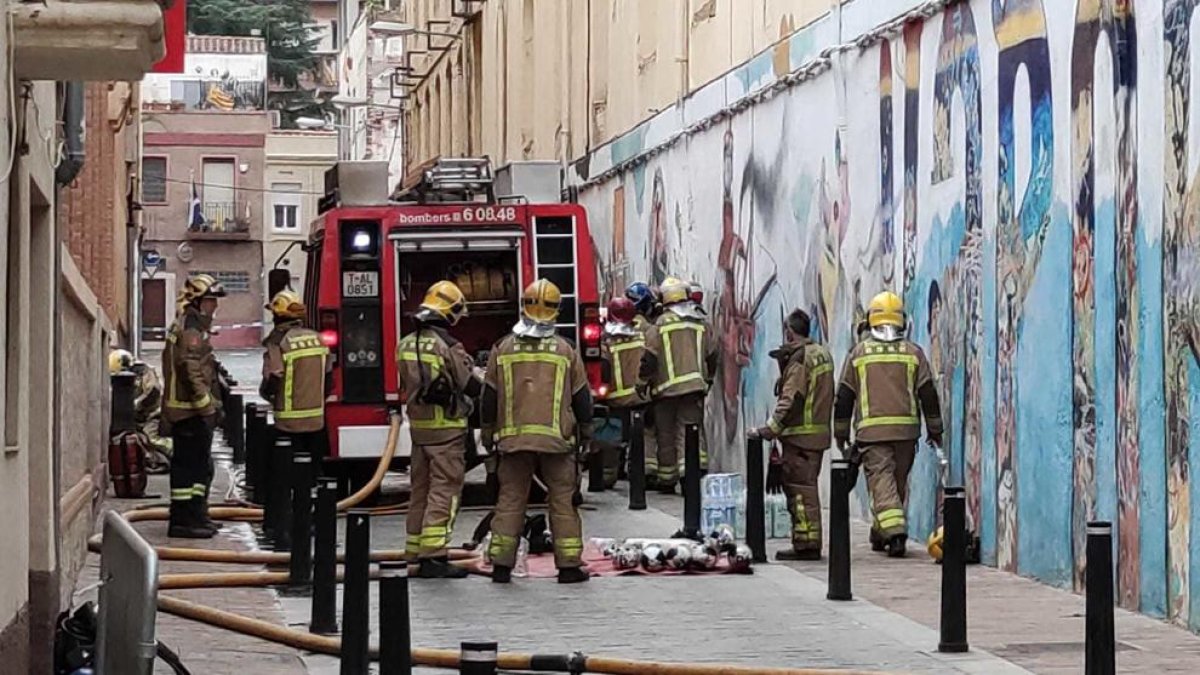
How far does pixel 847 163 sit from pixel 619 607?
668 centimetres

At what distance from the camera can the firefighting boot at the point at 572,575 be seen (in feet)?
48.3

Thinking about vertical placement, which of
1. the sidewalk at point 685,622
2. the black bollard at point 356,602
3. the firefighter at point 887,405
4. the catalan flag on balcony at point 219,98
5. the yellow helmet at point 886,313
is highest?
the catalan flag on balcony at point 219,98

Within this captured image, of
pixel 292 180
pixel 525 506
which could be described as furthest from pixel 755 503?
pixel 292 180

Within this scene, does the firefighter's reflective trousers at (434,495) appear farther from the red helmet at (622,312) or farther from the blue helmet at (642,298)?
the blue helmet at (642,298)

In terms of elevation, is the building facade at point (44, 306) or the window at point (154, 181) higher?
the window at point (154, 181)

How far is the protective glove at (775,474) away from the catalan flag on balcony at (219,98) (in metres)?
63.7

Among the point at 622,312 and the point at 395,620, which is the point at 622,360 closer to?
the point at 622,312

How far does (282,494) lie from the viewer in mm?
16656

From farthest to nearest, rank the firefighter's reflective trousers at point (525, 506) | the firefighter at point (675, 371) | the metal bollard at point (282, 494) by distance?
the firefighter at point (675, 371) < the metal bollard at point (282, 494) < the firefighter's reflective trousers at point (525, 506)

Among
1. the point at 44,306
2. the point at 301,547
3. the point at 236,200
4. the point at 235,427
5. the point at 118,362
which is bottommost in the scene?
the point at 301,547

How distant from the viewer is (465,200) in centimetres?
2155

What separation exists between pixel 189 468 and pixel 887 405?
17.4 ft

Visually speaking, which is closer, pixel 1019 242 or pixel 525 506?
pixel 525 506

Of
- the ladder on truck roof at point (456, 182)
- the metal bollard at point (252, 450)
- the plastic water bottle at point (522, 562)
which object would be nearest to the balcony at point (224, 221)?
the metal bollard at point (252, 450)
